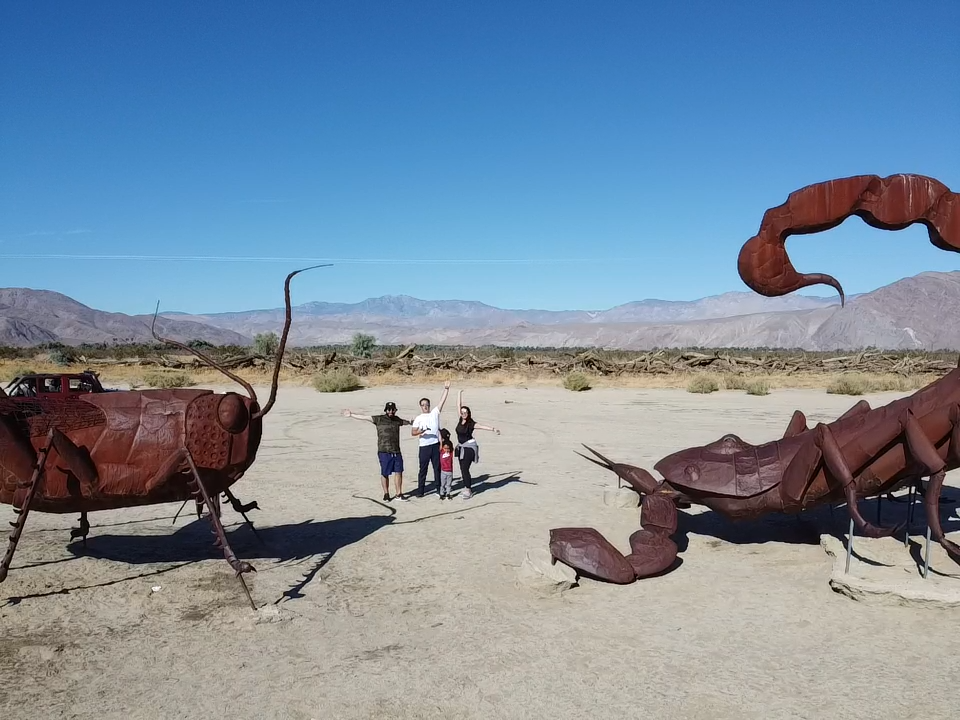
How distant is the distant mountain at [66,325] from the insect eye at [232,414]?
12507 centimetres

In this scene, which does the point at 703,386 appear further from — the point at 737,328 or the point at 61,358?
the point at 737,328

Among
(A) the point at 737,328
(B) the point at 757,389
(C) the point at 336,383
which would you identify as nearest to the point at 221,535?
(C) the point at 336,383

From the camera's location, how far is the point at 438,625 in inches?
232

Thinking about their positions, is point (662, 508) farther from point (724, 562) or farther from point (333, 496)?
point (333, 496)

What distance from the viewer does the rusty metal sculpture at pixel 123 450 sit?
5.83m

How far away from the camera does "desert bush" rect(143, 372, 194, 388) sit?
27969 millimetres

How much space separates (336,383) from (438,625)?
22.7m

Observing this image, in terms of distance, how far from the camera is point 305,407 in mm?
22891

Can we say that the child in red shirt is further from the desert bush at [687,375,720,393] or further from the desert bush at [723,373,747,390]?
the desert bush at [723,373,747,390]

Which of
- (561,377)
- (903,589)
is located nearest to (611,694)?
(903,589)

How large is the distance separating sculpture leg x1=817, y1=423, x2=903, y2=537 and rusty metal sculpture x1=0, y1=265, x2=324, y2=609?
4.94 metres

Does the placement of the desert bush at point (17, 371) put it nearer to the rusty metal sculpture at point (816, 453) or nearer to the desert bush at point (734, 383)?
the desert bush at point (734, 383)

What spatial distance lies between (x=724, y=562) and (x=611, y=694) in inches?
129

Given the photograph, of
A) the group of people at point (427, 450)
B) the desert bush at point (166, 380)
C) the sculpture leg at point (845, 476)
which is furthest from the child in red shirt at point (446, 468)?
the desert bush at point (166, 380)
